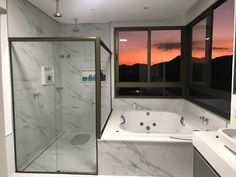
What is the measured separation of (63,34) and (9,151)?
105 inches

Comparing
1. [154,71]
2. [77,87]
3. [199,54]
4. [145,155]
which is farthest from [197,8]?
[77,87]

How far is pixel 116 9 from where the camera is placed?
3266 mm

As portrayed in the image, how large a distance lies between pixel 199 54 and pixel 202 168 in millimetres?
2371

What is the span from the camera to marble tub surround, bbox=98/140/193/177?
2346 millimetres

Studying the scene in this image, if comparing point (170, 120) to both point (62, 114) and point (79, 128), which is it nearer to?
point (79, 128)

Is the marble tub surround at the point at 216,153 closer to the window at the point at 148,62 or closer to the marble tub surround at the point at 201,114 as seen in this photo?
the marble tub surround at the point at 201,114

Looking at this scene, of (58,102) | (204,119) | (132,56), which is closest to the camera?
(204,119)

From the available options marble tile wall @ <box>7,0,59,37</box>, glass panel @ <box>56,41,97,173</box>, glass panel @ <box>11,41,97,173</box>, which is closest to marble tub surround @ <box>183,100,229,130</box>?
glass panel @ <box>11,41,97,173</box>

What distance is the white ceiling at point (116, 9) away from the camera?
296 cm

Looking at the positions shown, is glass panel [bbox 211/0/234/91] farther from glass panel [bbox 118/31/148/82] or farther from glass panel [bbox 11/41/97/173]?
glass panel [bbox 11/41/97/173]

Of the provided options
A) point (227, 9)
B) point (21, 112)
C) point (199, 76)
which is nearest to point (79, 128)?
point (21, 112)

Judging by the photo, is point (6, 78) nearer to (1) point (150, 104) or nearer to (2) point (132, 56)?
(2) point (132, 56)

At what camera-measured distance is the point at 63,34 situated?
4.21 meters

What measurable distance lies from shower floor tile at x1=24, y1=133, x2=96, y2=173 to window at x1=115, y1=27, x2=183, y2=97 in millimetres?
1389
